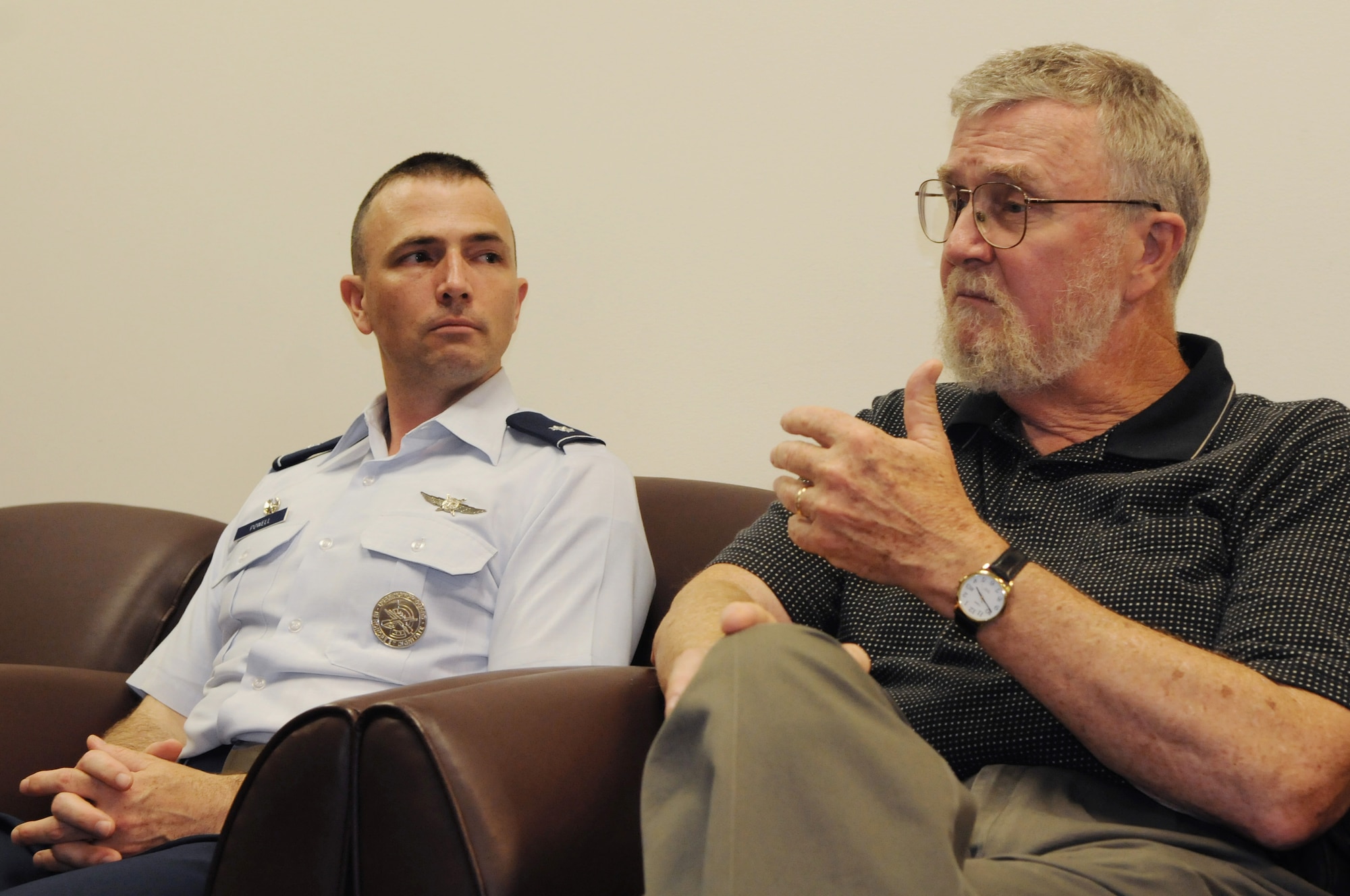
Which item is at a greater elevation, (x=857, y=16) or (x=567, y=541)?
(x=857, y=16)

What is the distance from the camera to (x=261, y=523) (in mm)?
1851

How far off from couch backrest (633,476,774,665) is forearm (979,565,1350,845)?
70 cm

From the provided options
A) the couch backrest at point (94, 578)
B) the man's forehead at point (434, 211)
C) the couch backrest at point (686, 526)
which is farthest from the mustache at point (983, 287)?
the couch backrest at point (94, 578)

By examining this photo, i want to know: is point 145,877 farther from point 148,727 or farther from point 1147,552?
point 1147,552

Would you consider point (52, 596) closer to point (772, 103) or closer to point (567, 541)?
point (567, 541)

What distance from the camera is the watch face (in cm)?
107

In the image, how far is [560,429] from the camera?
181 cm

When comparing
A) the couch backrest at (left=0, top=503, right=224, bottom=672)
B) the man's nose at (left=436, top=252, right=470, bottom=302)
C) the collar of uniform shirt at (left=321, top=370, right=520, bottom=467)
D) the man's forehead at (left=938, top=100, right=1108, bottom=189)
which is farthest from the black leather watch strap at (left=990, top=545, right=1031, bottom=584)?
the couch backrest at (left=0, top=503, right=224, bottom=672)

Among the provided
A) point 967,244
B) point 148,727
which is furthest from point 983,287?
point 148,727

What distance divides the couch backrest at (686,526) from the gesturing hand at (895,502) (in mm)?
523

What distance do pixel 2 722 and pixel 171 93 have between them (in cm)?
158

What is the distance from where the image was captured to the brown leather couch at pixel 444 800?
3.10ft

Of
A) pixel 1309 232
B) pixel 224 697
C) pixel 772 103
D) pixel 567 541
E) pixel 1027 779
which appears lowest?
pixel 224 697

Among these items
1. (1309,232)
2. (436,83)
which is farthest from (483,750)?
(436,83)
